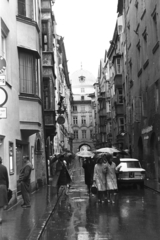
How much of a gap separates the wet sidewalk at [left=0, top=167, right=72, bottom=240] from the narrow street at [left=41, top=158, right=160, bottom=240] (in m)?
0.24

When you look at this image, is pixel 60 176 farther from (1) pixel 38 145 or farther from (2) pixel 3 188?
(1) pixel 38 145

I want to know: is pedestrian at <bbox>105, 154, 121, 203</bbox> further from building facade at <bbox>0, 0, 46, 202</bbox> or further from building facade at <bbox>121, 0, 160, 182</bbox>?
building facade at <bbox>121, 0, 160, 182</bbox>

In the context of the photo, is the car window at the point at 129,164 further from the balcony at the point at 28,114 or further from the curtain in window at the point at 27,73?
the curtain in window at the point at 27,73

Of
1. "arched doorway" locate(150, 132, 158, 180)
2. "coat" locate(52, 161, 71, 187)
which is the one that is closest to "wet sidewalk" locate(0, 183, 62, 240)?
"coat" locate(52, 161, 71, 187)

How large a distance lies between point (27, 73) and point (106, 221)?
8.50 metres

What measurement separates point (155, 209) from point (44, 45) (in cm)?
1736

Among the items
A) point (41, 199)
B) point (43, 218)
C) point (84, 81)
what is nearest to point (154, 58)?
point (41, 199)

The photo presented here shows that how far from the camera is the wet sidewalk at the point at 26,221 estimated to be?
8836mm

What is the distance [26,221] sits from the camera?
10758mm

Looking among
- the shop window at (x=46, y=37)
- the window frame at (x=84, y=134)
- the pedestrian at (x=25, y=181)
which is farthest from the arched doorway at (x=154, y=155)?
the window frame at (x=84, y=134)

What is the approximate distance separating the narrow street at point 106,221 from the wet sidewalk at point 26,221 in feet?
0.78

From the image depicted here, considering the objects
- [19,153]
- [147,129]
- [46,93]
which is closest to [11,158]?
[19,153]

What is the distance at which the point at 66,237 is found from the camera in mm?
8820

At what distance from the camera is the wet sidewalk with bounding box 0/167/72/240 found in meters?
8.84
